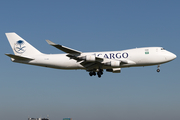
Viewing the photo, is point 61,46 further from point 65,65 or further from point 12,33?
point 12,33

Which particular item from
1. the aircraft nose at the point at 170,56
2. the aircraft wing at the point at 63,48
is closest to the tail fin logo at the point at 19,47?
the aircraft wing at the point at 63,48

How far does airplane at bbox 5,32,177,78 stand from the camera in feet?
139

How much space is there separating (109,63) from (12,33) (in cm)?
2018

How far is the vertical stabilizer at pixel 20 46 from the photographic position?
160ft

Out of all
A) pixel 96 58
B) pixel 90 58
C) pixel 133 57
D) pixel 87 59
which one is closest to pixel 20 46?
pixel 87 59

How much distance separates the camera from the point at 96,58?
42.2 meters

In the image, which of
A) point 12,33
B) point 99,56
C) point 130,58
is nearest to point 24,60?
point 12,33

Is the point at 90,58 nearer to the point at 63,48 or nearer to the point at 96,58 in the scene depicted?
the point at 96,58

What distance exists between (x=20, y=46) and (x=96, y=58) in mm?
16003

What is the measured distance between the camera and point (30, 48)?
48969 mm

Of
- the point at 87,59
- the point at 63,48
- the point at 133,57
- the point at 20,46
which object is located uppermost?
the point at 20,46

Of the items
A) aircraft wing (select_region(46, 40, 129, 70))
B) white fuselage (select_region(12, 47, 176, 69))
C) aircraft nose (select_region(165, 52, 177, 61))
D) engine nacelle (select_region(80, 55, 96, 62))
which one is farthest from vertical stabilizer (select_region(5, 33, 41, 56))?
aircraft nose (select_region(165, 52, 177, 61))

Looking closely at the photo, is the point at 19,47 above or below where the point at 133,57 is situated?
above

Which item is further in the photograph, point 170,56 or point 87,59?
point 170,56
